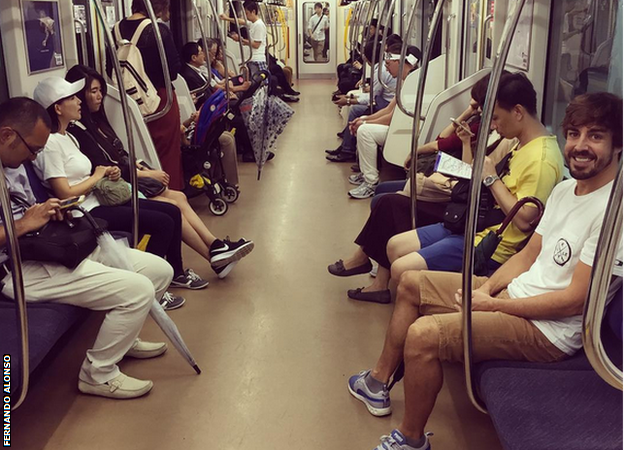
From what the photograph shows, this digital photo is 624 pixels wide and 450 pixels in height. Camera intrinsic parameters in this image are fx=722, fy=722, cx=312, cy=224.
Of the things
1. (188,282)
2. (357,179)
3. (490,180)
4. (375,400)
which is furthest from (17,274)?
(357,179)

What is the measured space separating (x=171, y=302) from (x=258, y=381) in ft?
3.00

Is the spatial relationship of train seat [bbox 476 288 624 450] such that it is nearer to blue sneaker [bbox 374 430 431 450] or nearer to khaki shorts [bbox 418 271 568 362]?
khaki shorts [bbox 418 271 568 362]

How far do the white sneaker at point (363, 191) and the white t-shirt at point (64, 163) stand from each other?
8.80 ft

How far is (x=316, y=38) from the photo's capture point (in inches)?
662

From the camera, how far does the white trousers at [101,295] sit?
8.26ft

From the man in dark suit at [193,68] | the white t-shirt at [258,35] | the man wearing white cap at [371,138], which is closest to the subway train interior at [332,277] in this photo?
the man wearing white cap at [371,138]

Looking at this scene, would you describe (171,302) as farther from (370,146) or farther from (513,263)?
(370,146)

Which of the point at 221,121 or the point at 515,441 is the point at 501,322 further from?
the point at 221,121

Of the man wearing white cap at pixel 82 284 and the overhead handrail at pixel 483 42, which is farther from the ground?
the overhead handrail at pixel 483 42

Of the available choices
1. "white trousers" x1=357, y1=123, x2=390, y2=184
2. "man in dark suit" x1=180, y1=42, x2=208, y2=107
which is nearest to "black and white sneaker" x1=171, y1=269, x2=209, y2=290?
"white trousers" x1=357, y1=123, x2=390, y2=184

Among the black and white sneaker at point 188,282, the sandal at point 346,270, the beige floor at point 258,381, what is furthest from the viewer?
the black and white sneaker at point 188,282

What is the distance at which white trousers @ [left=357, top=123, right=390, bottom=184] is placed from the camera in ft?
19.5

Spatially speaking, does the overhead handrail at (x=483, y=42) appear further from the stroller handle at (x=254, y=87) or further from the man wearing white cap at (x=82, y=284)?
the man wearing white cap at (x=82, y=284)

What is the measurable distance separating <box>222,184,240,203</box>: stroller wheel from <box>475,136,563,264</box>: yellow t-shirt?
3.15m
